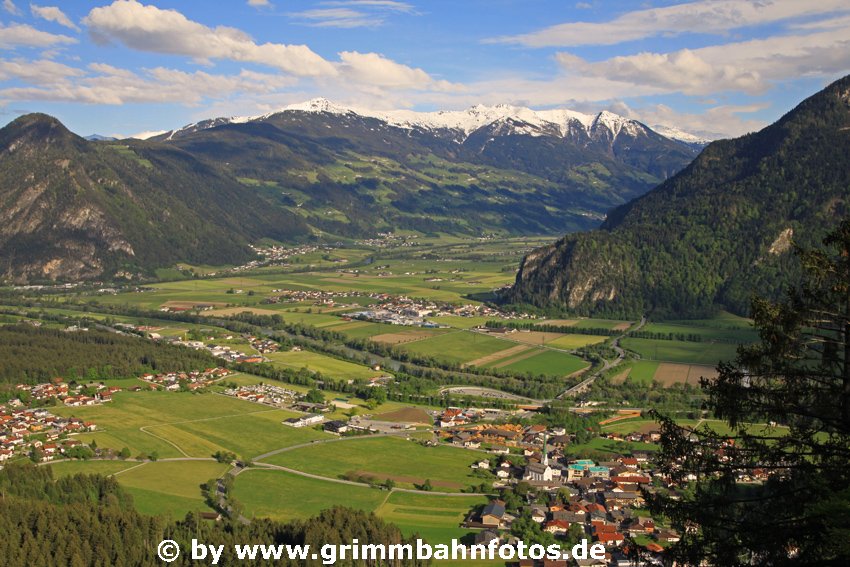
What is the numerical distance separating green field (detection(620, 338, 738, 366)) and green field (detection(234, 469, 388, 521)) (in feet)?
192

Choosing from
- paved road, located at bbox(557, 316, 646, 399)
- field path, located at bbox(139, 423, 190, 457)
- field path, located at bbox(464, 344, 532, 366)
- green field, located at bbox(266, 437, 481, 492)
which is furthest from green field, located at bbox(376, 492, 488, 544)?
field path, located at bbox(464, 344, 532, 366)

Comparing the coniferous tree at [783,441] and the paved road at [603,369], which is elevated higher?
the coniferous tree at [783,441]

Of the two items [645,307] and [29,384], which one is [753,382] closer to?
[29,384]

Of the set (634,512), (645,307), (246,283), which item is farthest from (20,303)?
(634,512)

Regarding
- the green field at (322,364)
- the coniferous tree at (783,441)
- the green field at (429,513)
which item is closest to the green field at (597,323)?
the green field at (322,364)

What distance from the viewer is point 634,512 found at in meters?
53.8

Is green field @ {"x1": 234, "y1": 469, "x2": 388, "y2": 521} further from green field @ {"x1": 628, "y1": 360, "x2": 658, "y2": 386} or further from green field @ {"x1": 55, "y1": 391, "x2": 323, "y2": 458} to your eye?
green field @ {"x1": 628, "y1": 360, "x2": 658, "y2": 386}

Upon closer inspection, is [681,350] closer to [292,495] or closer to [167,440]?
[292,495]

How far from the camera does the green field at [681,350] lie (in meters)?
104

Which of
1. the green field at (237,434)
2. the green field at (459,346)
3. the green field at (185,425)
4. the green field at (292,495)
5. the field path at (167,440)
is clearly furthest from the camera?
the green field at (459,346)

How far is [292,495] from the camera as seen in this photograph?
57.0 metres

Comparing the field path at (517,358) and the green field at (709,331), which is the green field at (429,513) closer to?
the field path at (517,358)

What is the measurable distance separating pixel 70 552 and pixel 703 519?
37.2 m

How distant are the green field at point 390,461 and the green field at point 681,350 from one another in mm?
47511
